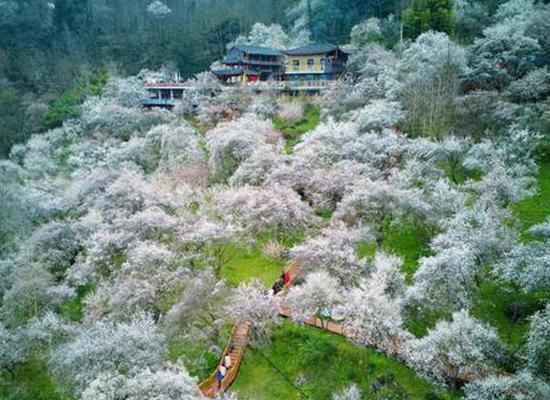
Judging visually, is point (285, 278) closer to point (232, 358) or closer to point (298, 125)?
point (232, 358)

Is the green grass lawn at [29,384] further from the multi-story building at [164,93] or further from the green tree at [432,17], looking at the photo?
the green tree at [432,17]

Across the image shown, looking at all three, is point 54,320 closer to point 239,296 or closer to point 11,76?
point 239,296

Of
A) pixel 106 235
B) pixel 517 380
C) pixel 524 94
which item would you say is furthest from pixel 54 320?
pixel 524 94

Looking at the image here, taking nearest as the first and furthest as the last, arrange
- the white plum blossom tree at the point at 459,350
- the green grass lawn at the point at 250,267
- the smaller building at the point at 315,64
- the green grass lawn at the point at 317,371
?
the white plum blossom tree at the point at 459,350 < the green grass lawn at the point at 317,371 < the green grass lawn at the point at 250,267 < the smaller building at the point at 315,64

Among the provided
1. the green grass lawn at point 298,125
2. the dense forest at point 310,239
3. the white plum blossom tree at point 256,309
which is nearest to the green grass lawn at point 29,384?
the dense forest at point 310,239

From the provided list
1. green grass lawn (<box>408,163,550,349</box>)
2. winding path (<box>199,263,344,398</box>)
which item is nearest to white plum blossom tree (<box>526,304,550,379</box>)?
green grass lawn (<box>408,163,550,349</box>)

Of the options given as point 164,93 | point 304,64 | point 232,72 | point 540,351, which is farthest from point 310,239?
point 164,93

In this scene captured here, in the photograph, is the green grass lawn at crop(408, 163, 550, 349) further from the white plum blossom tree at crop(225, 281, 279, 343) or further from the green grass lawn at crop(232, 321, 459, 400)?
the white plum blossom tree at crop(225, 281, 279, 343)
